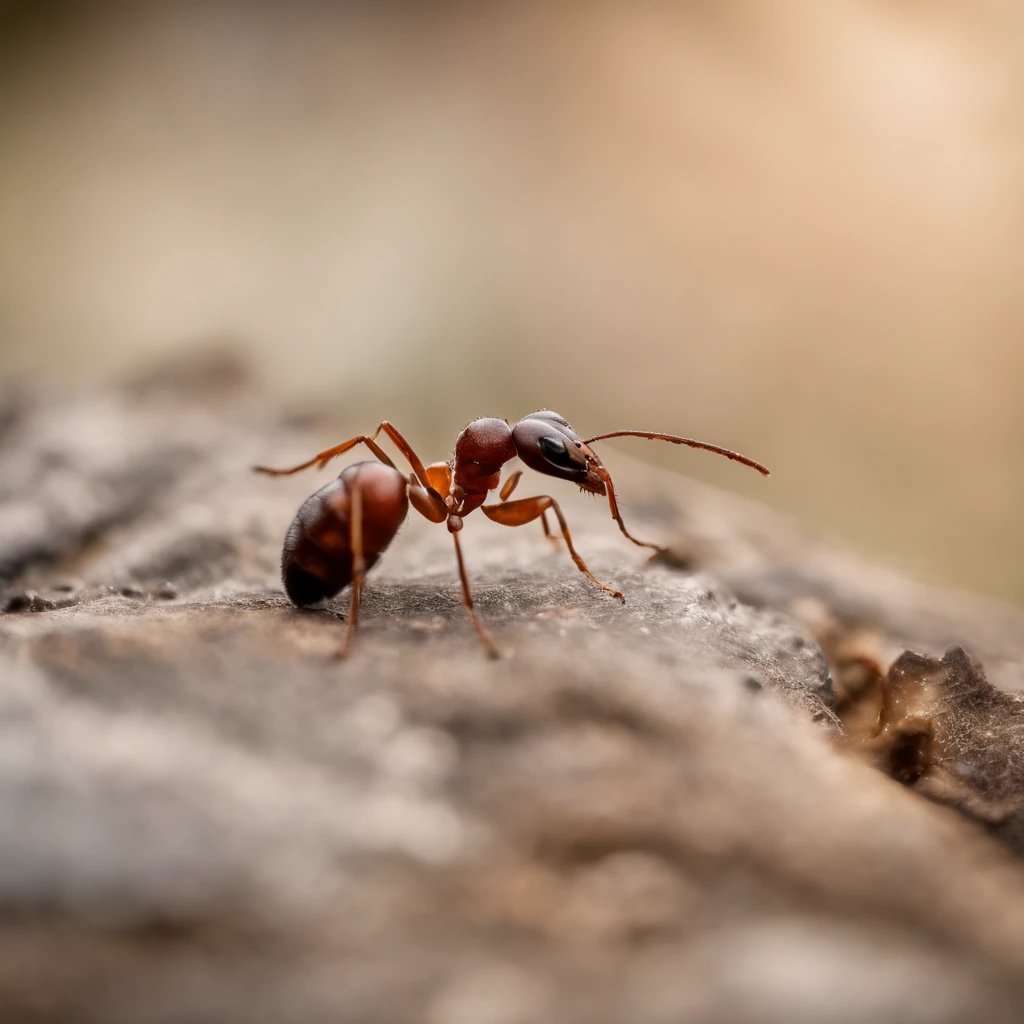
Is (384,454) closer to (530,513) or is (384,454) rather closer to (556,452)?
(530,513)

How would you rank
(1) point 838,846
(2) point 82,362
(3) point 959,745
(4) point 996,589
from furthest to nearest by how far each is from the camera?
(2) point 82,362 → (4) point 996,589 → (3) point 959,745 → (1) point 838,846

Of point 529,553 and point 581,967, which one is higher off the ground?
point 529,553

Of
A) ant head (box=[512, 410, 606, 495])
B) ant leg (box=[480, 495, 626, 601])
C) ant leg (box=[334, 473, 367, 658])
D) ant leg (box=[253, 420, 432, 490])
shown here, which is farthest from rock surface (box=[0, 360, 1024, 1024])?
ant leg (box=[253, 420, 432, 490])

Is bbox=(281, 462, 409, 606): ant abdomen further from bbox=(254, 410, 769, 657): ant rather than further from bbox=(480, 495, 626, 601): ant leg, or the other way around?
bbox=(480, 495, 626, 601): ant leg

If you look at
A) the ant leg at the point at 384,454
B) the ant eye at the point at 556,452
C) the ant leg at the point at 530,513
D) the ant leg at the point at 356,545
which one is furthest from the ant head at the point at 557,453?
the ant leg at the point at 356,545

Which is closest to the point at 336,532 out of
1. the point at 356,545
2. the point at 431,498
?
the point at 356,545

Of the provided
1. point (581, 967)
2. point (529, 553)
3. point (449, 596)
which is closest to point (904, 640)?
point (529, 553)

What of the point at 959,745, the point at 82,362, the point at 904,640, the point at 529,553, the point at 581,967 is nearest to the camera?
the point at 581,967

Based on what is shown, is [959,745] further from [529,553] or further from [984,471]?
[984,471]

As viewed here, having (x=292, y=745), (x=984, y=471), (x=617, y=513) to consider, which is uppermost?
(x=984, y=471)
